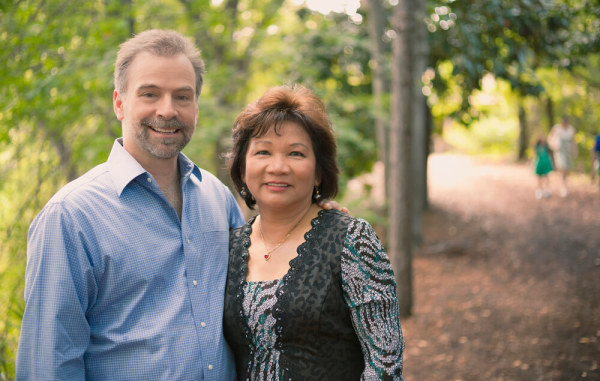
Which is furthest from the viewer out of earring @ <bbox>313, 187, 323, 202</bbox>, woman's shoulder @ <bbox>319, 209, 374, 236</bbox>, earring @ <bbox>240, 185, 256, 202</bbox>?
earring @ <bbox>240, 185, 256, 202</bbox>

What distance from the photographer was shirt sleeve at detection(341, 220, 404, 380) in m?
2.14

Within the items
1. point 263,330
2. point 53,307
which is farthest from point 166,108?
point 263,330

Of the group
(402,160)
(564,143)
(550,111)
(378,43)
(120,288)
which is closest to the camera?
(120,288)

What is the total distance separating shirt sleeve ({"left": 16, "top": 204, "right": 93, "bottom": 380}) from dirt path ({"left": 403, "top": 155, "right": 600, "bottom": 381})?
4851 millimetres

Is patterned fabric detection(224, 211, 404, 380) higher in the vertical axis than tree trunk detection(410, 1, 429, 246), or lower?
lower

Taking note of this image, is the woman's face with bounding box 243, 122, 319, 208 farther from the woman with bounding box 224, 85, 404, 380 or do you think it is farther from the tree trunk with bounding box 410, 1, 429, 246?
the tree trunk with bounding box 410, 1, 429, 246

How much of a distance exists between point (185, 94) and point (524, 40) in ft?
28.3

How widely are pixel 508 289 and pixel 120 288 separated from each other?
7.78 metres

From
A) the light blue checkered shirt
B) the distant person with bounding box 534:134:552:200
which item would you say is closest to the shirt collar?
the light blue checkered shirt

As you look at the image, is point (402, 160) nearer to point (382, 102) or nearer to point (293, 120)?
point (382, 102)

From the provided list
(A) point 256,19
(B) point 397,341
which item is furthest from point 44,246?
(A) point 256,19

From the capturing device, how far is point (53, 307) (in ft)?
6.20

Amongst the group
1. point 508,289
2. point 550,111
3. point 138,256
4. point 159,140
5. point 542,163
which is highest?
point 550,111

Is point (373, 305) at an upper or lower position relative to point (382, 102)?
lower
